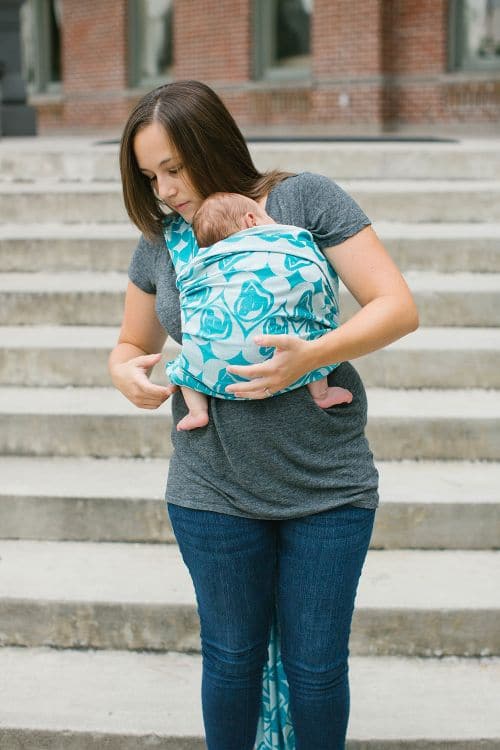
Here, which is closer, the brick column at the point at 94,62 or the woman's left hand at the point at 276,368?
the woman's left hand at the point at 276,368

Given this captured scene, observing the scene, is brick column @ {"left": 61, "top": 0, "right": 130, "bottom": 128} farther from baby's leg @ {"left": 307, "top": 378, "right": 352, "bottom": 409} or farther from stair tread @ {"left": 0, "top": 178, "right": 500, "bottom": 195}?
baby's leg @ {"left": 307, "top": 378, "right": 352, "bottom": 409}

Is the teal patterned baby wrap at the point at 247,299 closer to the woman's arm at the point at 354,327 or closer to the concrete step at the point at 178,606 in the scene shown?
the woman's arm at the point at 354,327

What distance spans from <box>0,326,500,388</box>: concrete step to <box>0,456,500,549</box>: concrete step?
477 millimetres

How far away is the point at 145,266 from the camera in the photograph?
7.00 ft

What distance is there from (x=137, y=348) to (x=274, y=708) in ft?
2.82

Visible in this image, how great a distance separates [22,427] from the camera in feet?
13.0

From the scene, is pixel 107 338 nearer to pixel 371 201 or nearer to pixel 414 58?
pixel 371 201

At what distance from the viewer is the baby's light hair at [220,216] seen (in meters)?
1.89

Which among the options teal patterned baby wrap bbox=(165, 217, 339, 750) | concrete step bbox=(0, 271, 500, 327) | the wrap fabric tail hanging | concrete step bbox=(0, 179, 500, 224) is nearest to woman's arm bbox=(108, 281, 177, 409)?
teal patterned baby wrap bbox=(165, 217, 339, 750)

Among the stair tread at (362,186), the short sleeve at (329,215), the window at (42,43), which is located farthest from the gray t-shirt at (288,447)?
the window at (42,43)

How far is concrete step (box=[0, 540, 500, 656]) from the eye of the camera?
3121 mm

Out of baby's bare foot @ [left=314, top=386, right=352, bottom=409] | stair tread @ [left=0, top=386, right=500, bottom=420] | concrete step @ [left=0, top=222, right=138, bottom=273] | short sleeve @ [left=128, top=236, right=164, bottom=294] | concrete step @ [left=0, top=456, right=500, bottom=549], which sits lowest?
concrete step @ [left=0, top=456, right=500, bottom=549]

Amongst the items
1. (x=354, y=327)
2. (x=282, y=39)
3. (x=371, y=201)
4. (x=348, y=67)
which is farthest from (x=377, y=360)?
(x=282, y=39)

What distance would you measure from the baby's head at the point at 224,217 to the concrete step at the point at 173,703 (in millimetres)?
1541
